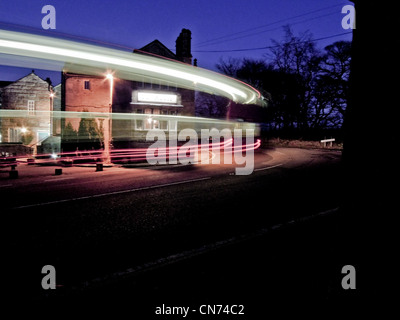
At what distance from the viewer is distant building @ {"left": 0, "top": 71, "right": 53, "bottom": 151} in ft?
120

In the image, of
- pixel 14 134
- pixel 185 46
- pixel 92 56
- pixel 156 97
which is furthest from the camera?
pixel 14 134

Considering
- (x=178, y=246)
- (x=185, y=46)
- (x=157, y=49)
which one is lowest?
(x=178, y=246)

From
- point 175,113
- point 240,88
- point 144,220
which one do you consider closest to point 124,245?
point 144,220

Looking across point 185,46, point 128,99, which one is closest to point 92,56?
point 128,99

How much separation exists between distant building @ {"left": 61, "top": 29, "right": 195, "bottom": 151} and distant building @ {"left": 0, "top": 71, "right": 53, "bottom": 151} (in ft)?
36.4

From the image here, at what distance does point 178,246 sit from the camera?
14.1ft

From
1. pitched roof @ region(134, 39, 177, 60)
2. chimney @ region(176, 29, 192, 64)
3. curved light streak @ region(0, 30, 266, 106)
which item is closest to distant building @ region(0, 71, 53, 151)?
pitched roof @ region(134, 39, 177, 60)

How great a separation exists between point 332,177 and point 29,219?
10.0 m

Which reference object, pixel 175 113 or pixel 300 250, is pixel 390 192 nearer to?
pixel 300 250

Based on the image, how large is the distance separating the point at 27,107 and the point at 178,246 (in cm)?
4417

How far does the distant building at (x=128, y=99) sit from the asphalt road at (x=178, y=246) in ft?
66.8

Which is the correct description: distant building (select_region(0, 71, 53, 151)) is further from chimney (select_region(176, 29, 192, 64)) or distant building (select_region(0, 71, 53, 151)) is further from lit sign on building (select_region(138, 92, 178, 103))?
chimney (select_region(176, 29, 192, 64))

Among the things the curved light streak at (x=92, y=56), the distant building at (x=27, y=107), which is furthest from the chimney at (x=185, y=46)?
the distant building at (x=27, y=107)

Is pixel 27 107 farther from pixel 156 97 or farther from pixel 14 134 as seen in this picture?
pixel 156 97
